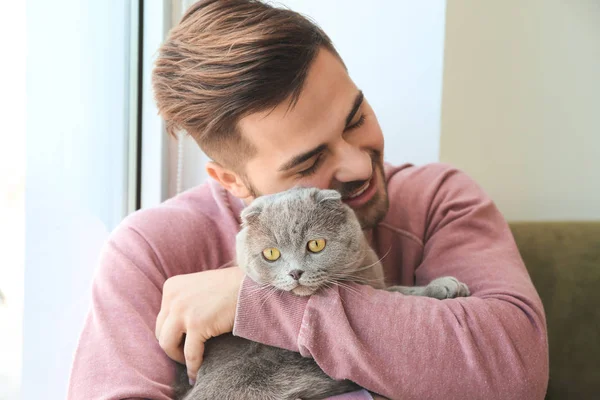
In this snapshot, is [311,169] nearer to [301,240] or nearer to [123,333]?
[301,240]

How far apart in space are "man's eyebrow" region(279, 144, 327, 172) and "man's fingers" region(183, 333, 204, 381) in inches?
15.2

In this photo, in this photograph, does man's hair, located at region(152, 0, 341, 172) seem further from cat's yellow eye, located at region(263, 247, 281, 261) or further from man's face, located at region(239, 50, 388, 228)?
cat's yellow eye, located at region(263, 247, 281, 261)

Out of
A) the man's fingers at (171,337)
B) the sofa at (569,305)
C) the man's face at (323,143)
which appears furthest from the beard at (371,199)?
the sofa at (569,305)

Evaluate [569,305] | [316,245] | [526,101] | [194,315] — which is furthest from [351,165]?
[526,101]

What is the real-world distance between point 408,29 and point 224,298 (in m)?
1.18

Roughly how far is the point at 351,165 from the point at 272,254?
263 millimetres

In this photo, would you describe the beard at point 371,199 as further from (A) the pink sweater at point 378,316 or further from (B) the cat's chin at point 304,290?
(B) the cat's chin at point 304,290

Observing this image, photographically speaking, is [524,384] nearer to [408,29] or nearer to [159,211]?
[159,211]

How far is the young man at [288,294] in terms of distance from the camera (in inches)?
34.4

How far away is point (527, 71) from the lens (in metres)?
1.82

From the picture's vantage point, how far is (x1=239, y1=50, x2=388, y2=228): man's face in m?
1.06

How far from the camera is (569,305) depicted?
1527mm

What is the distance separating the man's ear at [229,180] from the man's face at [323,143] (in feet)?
0.11

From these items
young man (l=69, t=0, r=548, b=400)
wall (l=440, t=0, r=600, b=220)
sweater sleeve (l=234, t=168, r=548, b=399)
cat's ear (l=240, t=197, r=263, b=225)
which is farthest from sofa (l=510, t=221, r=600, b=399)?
cat's ear (l=240, t=197, r=263, b=225)
